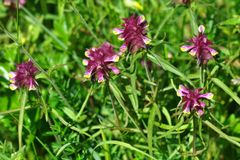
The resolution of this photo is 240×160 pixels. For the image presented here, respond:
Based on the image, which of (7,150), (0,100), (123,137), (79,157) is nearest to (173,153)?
(123,137)

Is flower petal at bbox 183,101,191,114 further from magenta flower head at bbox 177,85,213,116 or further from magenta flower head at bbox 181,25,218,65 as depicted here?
magenta flower head at bbox 181,25,218,65

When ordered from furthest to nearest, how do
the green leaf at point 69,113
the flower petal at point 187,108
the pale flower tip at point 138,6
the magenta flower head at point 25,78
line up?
the pale flower tip at point 138,6
the green leaf at point 69,113
the magenta flower head at point 25,78
the flower petal at point 187,108

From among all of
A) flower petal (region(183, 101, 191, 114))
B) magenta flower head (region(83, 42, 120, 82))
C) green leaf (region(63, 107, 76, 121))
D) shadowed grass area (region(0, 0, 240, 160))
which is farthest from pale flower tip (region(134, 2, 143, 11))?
flower petal (region(183, 101, 191, 114))

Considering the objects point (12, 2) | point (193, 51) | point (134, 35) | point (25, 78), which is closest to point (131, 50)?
point (134, 35)

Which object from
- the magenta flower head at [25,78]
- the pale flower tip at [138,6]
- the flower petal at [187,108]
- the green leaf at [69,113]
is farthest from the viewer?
the pale flower tip at [138,6]

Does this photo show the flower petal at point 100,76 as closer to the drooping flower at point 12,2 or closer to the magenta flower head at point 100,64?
the magenta flower head at point 100,64

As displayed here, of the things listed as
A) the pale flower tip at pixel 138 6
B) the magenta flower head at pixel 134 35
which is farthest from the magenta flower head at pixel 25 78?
the pale flower tip at pixel 138 6
